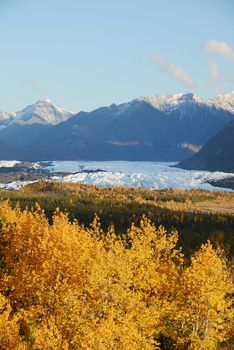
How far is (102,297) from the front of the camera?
1620 inches

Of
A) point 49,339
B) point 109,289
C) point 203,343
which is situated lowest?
point 203,343

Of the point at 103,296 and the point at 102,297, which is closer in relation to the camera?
the point at 103,296

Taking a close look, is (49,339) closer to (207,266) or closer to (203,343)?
(203,343)

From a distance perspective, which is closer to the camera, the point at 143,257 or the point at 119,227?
the point at 143,257

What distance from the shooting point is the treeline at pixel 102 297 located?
1522 inches

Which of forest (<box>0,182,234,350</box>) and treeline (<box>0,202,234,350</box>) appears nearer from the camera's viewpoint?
treeline (<box>0,202,234,350</box>)

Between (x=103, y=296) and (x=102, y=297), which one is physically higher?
(x=103, y=296)

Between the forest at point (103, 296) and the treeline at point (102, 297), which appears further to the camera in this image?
the forest at point (103, 296)

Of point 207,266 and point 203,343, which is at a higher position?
point 207,266

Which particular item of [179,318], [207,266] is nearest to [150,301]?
[179,318]

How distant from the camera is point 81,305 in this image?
133 ft

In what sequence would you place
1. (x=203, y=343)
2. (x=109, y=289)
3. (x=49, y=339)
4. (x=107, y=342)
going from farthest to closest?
(x=203, y=343) < (x=109, y=289) < (x=49, y=339) < (x=107, y=342)

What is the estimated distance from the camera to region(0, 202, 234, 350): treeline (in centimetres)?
3866

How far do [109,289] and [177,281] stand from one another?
22910 mm
